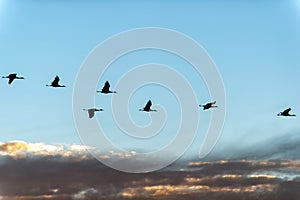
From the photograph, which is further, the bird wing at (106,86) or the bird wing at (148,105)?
the bird wing at (148,105)

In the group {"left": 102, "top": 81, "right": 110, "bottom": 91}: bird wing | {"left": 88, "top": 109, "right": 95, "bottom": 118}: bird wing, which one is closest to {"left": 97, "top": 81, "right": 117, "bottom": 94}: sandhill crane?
{"left": 102, "top": 81, "right": 110, "bottom": 91}: bird wing

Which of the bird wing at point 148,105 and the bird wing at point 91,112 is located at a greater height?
the bird wing at point 91,112

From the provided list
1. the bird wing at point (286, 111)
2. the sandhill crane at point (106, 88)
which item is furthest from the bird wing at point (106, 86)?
the bird wing at point (286, 111)

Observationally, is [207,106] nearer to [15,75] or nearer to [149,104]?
[149,104]

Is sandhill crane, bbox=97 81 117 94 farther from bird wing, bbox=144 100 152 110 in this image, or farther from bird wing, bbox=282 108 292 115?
bird wing, bbox=282 108 292 115

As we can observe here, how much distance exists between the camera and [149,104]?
34.6 m

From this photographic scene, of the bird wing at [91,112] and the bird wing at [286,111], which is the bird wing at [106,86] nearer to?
the bird wing at [91,112]

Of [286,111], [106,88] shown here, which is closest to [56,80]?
[106,88]

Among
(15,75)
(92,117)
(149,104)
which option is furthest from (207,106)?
(15,75)

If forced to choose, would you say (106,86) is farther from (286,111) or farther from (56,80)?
(286,111)

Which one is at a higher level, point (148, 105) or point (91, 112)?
point (91, 112)

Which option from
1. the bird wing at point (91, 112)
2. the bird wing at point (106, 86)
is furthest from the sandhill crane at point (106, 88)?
the bird wing at point (91, 112)

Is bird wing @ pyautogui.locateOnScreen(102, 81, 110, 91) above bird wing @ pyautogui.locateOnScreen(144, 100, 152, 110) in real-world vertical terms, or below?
above

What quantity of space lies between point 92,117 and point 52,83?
3.54 m
